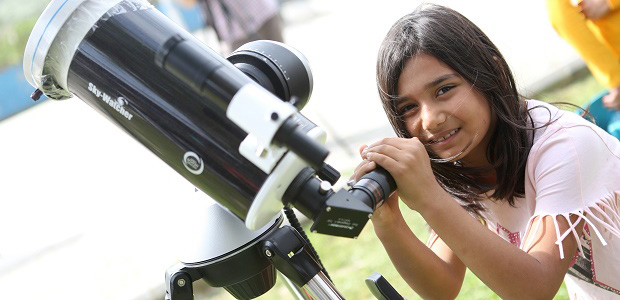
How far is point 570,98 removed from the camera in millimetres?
4457

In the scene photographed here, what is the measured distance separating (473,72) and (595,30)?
1385mm

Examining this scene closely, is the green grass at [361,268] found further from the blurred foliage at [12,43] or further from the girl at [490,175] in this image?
the blurred foliage at [12,43]

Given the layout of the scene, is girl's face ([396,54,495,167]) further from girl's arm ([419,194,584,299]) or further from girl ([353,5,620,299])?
girl's arm ([419,194,584,299])

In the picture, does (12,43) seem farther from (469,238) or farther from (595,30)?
(469,238)

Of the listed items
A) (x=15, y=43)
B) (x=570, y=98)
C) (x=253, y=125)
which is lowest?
(x=15, y=43)

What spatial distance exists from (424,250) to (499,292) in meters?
0.30

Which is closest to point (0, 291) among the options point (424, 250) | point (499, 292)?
point (424, 250)

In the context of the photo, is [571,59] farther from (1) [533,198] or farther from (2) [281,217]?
(2) [281,217]

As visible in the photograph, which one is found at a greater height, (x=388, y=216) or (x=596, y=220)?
(x=596, y=220)

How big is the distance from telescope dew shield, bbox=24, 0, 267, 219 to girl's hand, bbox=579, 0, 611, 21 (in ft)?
6.66

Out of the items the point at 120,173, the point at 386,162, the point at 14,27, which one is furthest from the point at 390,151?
the point at 14,27

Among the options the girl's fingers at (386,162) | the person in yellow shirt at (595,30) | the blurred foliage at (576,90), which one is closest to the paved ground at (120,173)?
the blurred foliage at (576,90)

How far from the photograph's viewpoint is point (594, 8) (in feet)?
9.53

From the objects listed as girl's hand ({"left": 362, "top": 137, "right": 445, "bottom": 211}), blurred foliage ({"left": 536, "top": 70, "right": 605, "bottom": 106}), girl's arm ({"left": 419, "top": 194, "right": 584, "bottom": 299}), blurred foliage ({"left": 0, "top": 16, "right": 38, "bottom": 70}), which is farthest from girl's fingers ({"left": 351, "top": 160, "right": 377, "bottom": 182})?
blurred foliage ({"left": 0, "top": 16, "right": 38, "bottom": 70})
